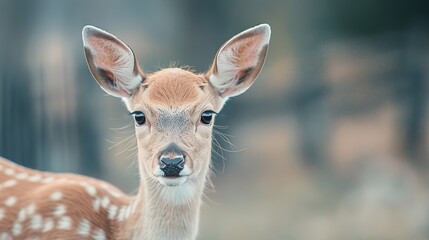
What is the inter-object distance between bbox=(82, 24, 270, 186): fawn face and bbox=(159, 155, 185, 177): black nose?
0.06 ft

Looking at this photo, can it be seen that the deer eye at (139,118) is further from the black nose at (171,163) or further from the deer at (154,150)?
the black nose at (171,163)

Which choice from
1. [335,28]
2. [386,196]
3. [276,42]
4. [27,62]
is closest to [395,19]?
[335,28]

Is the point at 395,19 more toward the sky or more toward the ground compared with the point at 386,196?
more toward the sky

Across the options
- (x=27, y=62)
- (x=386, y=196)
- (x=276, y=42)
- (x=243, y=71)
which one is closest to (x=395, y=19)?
(x=276, y=42)

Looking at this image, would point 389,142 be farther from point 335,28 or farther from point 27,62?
point 27,62

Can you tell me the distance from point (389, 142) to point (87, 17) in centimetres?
144

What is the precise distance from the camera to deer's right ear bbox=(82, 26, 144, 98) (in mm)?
1940

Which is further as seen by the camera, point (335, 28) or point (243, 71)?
point (335, 28)

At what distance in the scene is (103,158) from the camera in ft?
13.1

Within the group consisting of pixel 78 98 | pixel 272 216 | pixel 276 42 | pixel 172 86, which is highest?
pixel 276 42

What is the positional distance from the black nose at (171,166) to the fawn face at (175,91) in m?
0.02

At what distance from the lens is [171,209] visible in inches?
78.5

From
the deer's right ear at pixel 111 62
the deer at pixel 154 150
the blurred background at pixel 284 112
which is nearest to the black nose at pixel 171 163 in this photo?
the deer at pixel 154 150

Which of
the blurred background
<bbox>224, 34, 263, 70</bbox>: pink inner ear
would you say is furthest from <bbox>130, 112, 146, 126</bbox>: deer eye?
the blurred background
